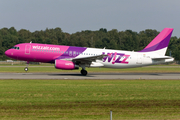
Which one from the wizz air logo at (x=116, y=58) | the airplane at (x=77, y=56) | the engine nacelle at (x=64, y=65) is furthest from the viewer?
the wizz air logo at (x=116, y=58)

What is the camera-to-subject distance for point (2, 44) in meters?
117

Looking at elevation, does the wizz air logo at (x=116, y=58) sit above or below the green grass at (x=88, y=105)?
above

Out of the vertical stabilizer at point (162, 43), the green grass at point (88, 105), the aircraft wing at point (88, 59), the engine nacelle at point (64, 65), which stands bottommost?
the green grass at point (88, 105)

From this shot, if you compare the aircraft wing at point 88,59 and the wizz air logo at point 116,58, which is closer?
the aircraft wing at point 88,59

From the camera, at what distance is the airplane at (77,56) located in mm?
33469

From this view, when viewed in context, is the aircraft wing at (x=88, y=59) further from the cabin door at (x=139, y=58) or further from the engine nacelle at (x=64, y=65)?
the cabin door at (x=139, y=58)

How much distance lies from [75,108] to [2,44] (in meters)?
112

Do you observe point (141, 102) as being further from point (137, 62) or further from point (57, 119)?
point (137, 62)

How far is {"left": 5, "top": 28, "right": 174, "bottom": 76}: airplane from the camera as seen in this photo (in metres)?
33.5

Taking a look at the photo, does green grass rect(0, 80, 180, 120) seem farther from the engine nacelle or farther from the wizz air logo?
the wizz air logo

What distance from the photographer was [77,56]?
114ft

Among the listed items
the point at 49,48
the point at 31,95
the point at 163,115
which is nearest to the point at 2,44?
the point at 49,48

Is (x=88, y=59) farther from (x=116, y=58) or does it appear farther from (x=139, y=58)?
(x=139, y=58)

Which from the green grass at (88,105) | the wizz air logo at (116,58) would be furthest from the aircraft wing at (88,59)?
the green grass at (88,105)
